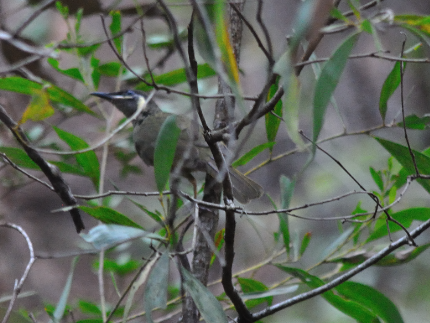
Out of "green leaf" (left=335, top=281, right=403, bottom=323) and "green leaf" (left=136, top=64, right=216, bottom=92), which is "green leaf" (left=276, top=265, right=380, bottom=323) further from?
"green leaf" (left=136, top=64, right=216, bottom=92)

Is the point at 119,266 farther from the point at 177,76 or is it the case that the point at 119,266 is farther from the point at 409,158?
the point at 409,158

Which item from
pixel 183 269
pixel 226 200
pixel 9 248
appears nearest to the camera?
pixel 226 200

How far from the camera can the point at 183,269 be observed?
103 cm

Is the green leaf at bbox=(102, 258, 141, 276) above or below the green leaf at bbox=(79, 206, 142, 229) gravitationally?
below

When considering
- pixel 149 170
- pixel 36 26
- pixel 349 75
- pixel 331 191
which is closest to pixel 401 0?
pixel 349 75

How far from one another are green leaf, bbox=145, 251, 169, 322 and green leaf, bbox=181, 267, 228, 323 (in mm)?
72

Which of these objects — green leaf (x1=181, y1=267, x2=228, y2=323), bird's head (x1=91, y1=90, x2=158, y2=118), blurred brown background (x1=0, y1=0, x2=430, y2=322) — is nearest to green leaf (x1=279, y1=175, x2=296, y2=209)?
green leaf (x1=181, y1=267, x2=228, y2=323)

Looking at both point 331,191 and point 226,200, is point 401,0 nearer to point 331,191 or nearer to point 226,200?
point 331,191

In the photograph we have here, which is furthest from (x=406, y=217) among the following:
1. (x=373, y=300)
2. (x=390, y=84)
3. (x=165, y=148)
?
(x=165, y=148)

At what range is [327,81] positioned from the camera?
608 mm

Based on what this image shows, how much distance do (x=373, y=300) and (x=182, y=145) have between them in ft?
2.95

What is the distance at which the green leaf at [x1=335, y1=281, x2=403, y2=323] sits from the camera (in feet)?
3.80

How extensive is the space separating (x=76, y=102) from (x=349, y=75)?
3.25 meters

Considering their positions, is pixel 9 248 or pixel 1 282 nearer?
pixel 1 282
